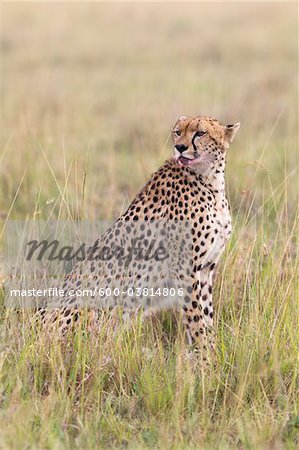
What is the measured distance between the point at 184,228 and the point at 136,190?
289 centimetres

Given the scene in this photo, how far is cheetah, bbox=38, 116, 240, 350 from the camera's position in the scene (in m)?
4.02

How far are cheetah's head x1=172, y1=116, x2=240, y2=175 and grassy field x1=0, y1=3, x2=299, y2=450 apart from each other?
0.92 feet

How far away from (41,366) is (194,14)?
1471cm

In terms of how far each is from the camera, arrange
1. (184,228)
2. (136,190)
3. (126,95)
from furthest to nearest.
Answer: (126,95) → (136,190) → (184,228)

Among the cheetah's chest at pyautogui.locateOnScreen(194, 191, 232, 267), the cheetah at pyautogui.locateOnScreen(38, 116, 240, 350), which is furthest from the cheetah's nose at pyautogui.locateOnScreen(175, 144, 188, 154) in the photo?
the cheetah's chest at pyautogui.locateOnScreen(194, 191, 232, 267)

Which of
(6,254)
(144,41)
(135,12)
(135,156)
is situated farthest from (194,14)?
(6,254)

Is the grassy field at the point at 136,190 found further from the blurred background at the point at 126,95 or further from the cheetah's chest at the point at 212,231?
the cheetah's chest at the point at 212,231

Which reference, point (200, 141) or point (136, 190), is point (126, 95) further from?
point (200, 141)

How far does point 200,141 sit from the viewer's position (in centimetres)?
403

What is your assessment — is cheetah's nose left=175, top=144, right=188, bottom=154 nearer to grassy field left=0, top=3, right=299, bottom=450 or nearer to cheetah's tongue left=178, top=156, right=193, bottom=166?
cheetah's tongue left=178, top=156, right=193, bottom=166

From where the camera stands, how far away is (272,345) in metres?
3.80

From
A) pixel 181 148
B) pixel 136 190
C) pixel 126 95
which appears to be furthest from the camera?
pixel 126 95

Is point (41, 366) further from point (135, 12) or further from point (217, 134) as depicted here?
point (135, 12)

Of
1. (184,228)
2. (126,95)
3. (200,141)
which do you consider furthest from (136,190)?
(126,95)
